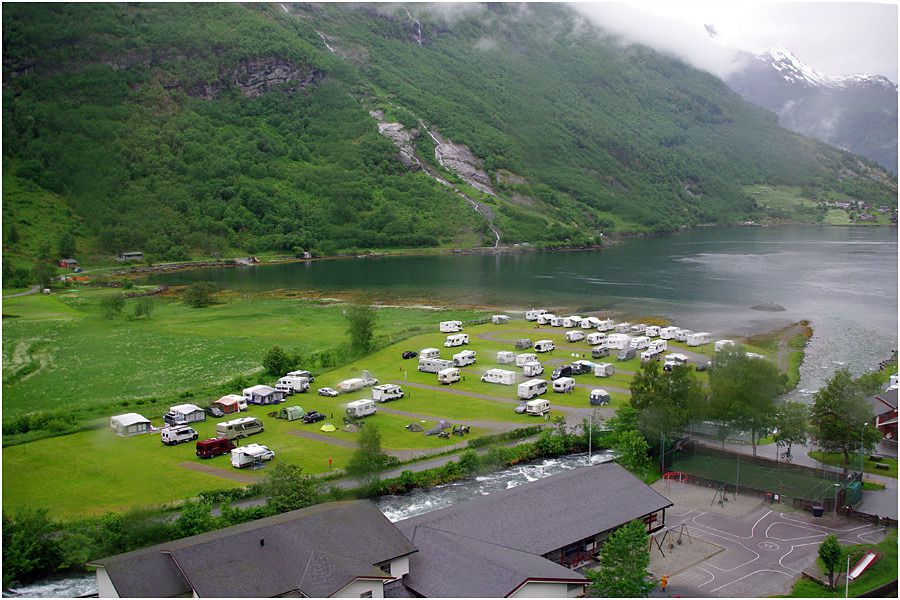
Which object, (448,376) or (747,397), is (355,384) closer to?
(448,376)

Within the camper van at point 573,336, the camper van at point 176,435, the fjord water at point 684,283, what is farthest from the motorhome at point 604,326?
the camper van at point 176,435

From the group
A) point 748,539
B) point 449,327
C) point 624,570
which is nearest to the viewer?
point 624,570

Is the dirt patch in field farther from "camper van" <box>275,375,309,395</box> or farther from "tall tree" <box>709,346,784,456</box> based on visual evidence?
"tall tree" <box>709,346,784,456</box>

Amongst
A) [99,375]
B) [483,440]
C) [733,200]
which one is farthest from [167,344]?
[733,200]

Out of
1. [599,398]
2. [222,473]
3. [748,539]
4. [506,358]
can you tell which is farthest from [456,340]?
[748,539]

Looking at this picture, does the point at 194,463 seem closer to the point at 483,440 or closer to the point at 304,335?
the point at 483,440

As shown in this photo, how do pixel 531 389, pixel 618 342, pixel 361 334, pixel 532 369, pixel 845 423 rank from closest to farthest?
pixel 845 423, pixel 531 389, pixel 532 369, pixel 361 334, pixel 618 342
